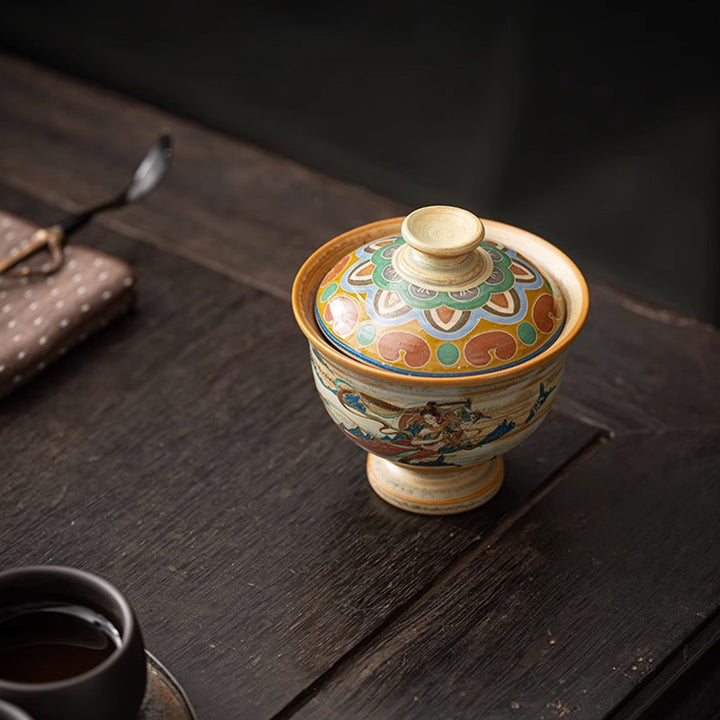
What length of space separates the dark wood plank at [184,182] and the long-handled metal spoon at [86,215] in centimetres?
2

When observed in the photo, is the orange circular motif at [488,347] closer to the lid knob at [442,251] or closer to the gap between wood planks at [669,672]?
the lid knob at [442,251]

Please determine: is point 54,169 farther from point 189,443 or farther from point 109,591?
point 109,591

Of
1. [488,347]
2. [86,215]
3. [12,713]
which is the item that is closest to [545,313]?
[488,347]

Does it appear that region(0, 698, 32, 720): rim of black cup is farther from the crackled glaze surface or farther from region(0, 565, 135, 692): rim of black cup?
the crackled glaze surface

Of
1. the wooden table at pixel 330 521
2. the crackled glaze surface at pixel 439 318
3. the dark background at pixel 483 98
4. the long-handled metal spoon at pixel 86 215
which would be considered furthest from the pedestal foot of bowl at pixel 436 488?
the dark background at pixel 483 98

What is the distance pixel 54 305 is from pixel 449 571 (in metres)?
0.40

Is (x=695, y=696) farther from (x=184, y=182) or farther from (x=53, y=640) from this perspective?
(x=184, y=182)

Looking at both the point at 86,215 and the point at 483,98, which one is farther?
the point at 483,98

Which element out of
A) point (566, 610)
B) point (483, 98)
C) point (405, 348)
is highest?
point (405, 348)

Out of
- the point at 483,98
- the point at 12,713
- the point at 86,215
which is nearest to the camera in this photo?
the point at 12,713

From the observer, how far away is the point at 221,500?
0.87m

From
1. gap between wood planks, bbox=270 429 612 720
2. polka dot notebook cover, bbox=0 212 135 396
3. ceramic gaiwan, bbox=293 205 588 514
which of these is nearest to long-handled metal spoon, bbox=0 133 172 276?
polka dot notebook cover, bbox=0 212 135 396

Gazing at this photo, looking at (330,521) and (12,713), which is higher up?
(12,713)

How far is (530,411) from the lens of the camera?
783 mm
